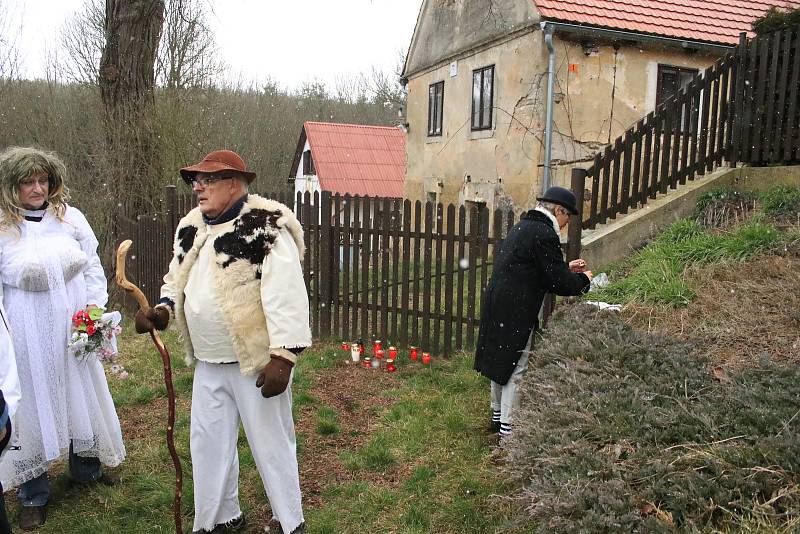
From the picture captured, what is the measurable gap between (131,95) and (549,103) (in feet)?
24.7

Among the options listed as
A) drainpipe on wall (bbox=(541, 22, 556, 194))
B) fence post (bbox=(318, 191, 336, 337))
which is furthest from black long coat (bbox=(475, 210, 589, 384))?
drainpipe on wall (bbox=(541, 22, 556, 194))

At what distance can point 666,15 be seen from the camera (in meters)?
11.7

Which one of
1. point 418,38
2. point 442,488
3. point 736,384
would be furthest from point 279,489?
point 418,38

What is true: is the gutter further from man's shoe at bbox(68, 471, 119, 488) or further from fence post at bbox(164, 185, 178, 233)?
man's shoe at bbox(68, 471, 119, 488)

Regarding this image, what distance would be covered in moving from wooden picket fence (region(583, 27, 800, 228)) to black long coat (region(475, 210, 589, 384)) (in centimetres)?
300

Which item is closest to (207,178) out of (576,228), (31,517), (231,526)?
(231,526)

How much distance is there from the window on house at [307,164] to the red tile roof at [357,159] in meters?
1.49

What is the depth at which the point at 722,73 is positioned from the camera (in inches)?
276

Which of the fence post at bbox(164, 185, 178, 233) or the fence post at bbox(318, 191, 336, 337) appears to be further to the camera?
the fence post at bbox(164, 185, 178, 233)

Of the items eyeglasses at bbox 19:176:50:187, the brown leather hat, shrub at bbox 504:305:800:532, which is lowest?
shrub at bbox 504:305:800:532

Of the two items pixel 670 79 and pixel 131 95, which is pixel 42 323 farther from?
pixel 670 79

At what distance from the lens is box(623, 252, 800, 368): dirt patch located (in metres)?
3.49

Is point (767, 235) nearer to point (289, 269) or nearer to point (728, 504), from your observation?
point (728, 504)

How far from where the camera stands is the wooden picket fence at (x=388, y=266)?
6.71m
